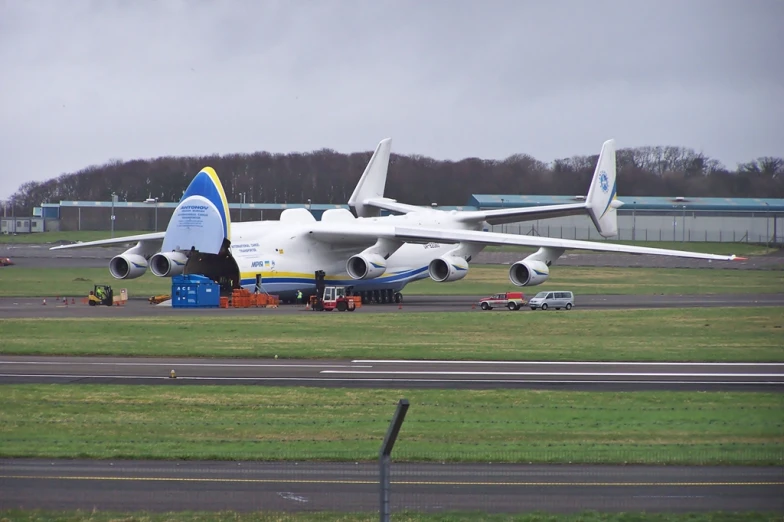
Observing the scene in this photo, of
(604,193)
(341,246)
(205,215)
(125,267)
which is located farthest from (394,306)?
(125,267)

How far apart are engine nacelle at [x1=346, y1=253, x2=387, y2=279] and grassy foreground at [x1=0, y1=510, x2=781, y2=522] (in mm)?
Result: 34592

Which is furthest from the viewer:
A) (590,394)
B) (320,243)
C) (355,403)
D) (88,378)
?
(320,243)

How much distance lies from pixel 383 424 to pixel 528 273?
93.9 ft

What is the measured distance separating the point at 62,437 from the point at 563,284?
164 ft

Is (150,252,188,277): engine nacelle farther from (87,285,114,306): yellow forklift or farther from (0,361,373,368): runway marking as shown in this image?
(0,361,373,368): runway marking

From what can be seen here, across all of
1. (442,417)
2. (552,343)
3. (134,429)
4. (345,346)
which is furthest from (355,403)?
(552,343)

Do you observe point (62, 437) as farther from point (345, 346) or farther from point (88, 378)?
point (345, 346)

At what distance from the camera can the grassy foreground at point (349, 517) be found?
1072 cm

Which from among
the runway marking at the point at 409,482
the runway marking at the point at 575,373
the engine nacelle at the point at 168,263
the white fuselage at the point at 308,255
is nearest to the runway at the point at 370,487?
the runway marking at the point at 409,482

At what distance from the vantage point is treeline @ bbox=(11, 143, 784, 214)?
223ft

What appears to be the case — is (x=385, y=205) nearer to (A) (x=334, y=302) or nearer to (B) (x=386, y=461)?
(A) (x=334, y=302)

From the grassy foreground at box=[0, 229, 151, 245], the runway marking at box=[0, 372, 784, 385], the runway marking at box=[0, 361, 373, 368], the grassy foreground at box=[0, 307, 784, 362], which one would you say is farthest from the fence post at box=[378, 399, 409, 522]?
the grassy foreground at box=[0, 229, 151, 245]

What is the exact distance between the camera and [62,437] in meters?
15.0

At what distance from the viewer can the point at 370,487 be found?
1220 centimetres
